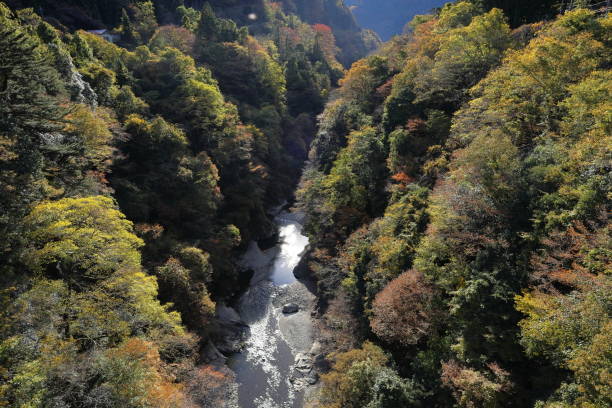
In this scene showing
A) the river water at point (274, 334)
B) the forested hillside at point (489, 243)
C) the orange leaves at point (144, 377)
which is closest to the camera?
the forested hillside at point (489, 243)

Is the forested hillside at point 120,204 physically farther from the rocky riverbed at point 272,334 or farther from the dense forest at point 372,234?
the rocky riverbed at point 272,334

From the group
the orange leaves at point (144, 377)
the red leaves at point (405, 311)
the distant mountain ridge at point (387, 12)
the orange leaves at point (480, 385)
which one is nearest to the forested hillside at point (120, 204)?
the orange leaves at point (144, 377)

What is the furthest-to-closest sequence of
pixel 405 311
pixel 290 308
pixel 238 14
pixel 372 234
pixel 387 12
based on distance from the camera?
pixel 387 12 < pixel 238 14 < pixel 290 308 < pixel 372 234 < pixel 405 311

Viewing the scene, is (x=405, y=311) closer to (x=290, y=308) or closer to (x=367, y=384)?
(x=367, y=384)

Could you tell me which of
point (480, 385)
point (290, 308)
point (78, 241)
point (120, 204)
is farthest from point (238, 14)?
point (480, 385)

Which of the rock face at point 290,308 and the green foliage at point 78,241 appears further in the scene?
the rock face at point 290,308

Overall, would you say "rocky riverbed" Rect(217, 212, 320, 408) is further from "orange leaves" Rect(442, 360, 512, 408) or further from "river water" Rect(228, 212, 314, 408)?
"orange leaves" Rect(442, 360, 512, 408)

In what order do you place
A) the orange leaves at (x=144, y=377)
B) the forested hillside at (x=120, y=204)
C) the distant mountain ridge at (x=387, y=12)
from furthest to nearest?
the distant mountain ridge at (x=387, y=12) < the orange leaves at (x=144, y=377) < the forested hillside at (x=120, y=204)
